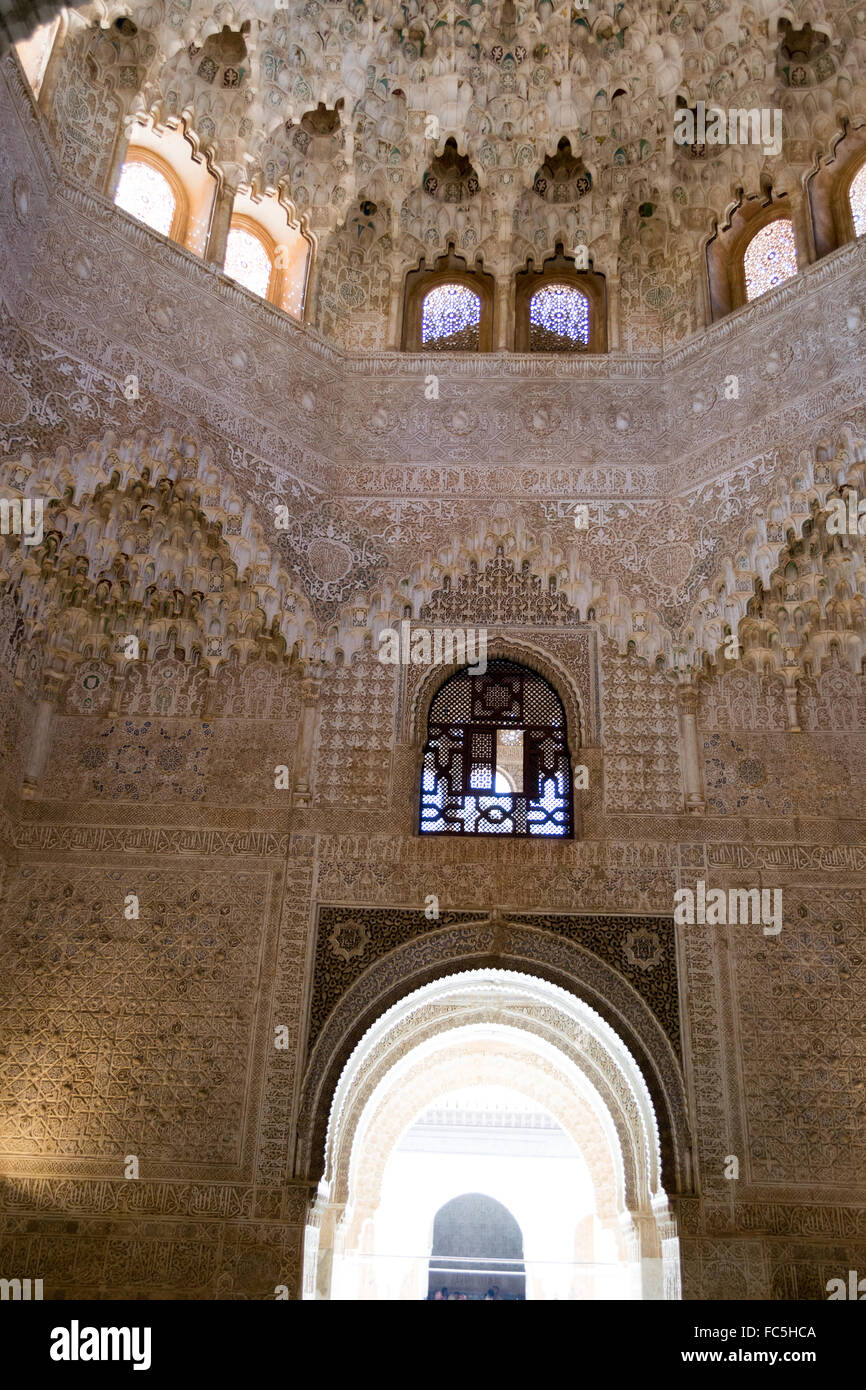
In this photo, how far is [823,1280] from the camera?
6.26 meters

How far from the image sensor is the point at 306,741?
7.76 m

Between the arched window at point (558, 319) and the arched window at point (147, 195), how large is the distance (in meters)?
2.85

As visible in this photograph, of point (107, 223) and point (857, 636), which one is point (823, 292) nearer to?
point (857, 636)

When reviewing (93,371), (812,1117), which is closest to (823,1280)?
(812,1117)

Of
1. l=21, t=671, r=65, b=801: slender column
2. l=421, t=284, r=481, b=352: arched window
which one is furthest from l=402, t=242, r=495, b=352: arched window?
l=21, t=671, r=65, b=801: slender column

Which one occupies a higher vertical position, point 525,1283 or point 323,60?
point 323,60

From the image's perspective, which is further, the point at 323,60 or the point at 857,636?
the point at 323,60

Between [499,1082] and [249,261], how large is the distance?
28.0 ft

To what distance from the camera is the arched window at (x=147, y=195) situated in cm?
809

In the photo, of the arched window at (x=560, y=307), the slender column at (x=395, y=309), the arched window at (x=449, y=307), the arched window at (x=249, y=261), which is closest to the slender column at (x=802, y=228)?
the arched window at (x=560, y=307)

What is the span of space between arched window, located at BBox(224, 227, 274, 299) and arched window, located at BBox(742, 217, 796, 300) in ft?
11.9

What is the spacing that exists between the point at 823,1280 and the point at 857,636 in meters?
3.96
